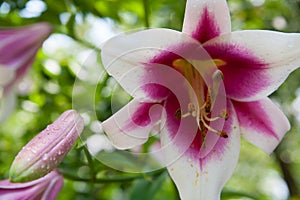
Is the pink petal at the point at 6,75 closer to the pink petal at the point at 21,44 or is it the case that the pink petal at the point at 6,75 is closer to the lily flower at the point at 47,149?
the pink petal at the point at 21,44

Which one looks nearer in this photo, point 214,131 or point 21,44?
point 214,131

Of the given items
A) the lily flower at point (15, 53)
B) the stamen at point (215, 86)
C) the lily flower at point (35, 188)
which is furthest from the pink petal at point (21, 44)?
the stamen at point (215, 86)

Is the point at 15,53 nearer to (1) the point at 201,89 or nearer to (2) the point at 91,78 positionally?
(2) the point at 91,78

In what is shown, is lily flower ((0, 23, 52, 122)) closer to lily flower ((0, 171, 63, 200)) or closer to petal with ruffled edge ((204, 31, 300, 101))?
→ lily flower ((0, 171, 63, 200))

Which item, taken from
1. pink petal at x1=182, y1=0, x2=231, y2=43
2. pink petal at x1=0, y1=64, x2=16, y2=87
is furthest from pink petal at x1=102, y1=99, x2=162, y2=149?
pink petal at x1=0, y1=64, x2=16, y2=87

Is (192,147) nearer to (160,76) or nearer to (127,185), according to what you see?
(160,76)

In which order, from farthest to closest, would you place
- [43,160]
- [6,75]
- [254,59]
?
[6,75] → [254,59] → [43,160]

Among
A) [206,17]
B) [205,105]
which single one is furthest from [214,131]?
[206,17]
